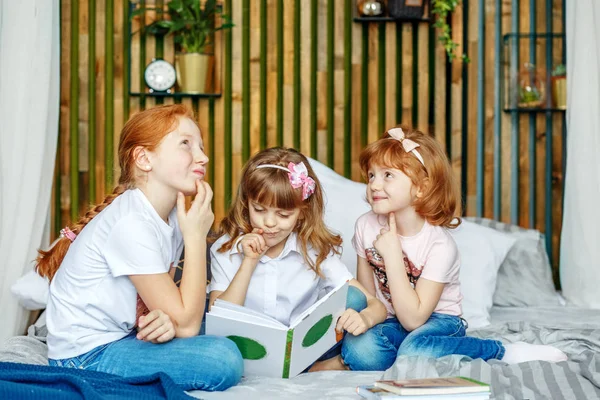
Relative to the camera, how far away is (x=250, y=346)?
6.03 feet

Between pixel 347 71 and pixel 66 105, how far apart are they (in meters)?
1.14

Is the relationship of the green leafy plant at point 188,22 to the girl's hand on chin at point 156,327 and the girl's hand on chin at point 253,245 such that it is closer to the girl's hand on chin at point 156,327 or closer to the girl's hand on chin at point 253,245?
the girl's hand on chin at point 253,245

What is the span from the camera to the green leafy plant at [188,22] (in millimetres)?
3088

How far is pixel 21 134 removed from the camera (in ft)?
7.87

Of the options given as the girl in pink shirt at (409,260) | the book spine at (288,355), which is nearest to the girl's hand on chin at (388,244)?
the girl in pink shirt at (409,260)

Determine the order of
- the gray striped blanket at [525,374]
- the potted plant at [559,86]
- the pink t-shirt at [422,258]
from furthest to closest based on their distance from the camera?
the potted plant at [559,86] → the pink t-shirt at [422,258] → the gray striped blanket at [525,374]

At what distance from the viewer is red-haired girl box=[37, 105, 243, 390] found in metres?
1.78

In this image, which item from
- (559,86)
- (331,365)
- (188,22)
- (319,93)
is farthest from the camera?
(319,93)

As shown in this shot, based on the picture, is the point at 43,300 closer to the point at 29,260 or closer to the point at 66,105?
the point at 29,260

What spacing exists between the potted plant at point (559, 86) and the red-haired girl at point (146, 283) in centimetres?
177

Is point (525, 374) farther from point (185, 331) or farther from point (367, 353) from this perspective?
point (185, 331)

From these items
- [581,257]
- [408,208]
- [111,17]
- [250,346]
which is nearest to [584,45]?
[581,257]

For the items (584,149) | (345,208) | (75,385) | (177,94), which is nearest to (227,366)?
(75,385)

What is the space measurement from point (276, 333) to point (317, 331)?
5.9 inches
